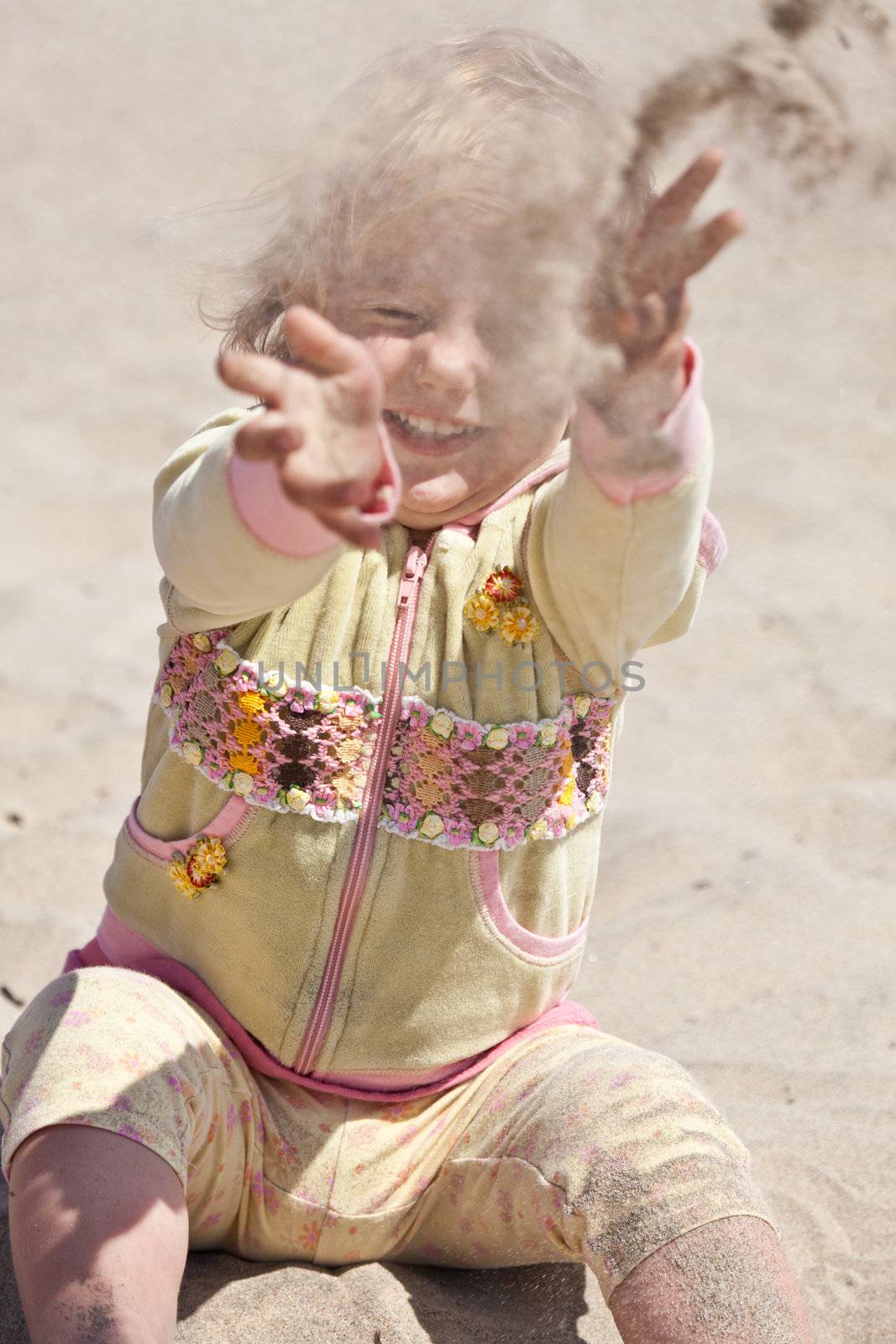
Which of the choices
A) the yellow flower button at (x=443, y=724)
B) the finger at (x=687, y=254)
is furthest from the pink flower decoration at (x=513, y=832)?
the finger at (x=687, y=254)

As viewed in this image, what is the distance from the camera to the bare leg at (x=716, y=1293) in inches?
46.6

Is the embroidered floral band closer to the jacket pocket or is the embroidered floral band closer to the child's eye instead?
the jacket pocket

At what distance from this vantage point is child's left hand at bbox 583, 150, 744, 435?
98 centimetres

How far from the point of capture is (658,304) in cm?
102

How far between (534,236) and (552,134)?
0.40 ft

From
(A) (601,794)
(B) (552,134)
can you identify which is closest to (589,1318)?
(A) (601,794)

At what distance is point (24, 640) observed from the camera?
2674 mm

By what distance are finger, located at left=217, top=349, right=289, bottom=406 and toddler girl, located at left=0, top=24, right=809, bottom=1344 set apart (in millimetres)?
115

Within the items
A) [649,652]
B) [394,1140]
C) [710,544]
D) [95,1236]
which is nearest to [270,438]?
[710,544]

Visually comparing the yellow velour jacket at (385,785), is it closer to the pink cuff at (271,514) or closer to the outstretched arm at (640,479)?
the outstretched arm at (640,479)

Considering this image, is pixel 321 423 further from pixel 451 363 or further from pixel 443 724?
pixel 443 724

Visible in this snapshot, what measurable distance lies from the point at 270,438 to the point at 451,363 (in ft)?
1.08

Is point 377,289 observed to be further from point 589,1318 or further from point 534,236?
point 589,1318

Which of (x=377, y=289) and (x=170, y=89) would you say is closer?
(x=377, y=289)
